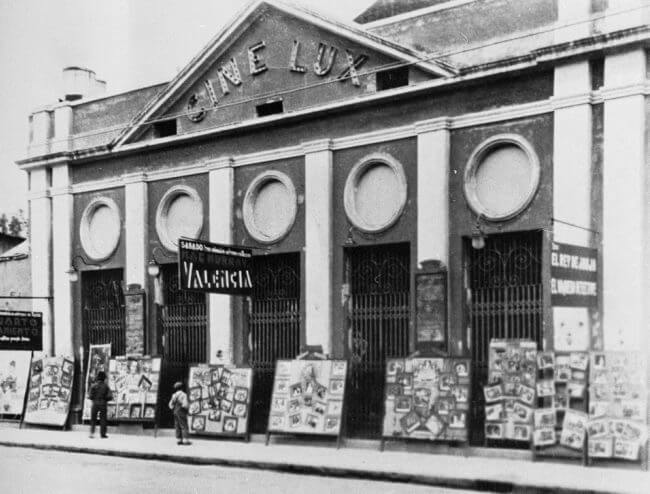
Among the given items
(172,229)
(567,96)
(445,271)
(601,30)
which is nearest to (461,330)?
(445,271)

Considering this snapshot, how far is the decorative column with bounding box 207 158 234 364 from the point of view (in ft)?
68.4

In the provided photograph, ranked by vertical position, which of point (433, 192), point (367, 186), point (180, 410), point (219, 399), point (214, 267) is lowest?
point (180, 410)

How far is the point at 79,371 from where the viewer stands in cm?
2375

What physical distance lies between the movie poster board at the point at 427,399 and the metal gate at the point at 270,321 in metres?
3.07

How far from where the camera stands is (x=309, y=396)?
1869 cm

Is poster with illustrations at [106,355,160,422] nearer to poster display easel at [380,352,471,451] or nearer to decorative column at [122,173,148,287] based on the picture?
decorative column at [122,173,148,287]

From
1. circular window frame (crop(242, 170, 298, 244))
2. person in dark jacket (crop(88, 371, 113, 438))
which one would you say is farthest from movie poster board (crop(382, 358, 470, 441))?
person in dark jacket (crop(88, 371, 113, 438))

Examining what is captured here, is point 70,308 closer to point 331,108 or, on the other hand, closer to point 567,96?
point 331,108

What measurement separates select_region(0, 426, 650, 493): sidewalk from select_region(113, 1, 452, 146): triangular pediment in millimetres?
6512

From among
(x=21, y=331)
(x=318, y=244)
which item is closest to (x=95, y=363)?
(x=21, y=331)

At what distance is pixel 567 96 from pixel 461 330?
14.1 feet

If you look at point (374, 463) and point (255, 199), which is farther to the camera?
point (255, 199)

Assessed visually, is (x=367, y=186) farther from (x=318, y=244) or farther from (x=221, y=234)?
(x=221, y=234)

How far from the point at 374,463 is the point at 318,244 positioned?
16.4ft
